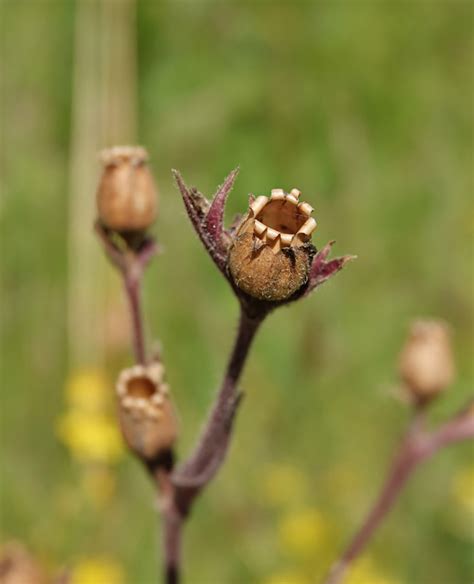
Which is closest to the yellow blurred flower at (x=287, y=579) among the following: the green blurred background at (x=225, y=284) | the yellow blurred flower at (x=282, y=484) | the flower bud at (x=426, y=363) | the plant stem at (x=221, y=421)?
the green blurred background at (x=225, y=284)

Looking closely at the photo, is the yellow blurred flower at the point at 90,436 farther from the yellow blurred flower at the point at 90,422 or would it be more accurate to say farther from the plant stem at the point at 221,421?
the plant stem at the point at 221,421

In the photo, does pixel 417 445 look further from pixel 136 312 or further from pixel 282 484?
pixel 282 484

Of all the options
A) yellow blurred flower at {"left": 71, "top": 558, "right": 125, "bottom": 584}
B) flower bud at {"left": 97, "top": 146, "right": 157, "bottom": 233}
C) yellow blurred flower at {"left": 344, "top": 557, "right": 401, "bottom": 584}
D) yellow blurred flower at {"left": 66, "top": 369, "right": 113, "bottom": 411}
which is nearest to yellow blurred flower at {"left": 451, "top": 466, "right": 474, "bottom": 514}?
yellow blurred flower at {"left": 344, "top": 557, "right": 401, "bottom": 584}

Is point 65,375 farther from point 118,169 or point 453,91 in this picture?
point 453,91

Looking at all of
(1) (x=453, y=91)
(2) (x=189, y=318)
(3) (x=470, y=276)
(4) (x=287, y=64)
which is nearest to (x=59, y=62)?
(4) (x=287, y=64)

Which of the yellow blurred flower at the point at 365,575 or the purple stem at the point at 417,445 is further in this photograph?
the yellow blurred flower at the point at 365,575

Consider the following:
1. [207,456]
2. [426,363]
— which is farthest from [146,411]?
[426,363]
